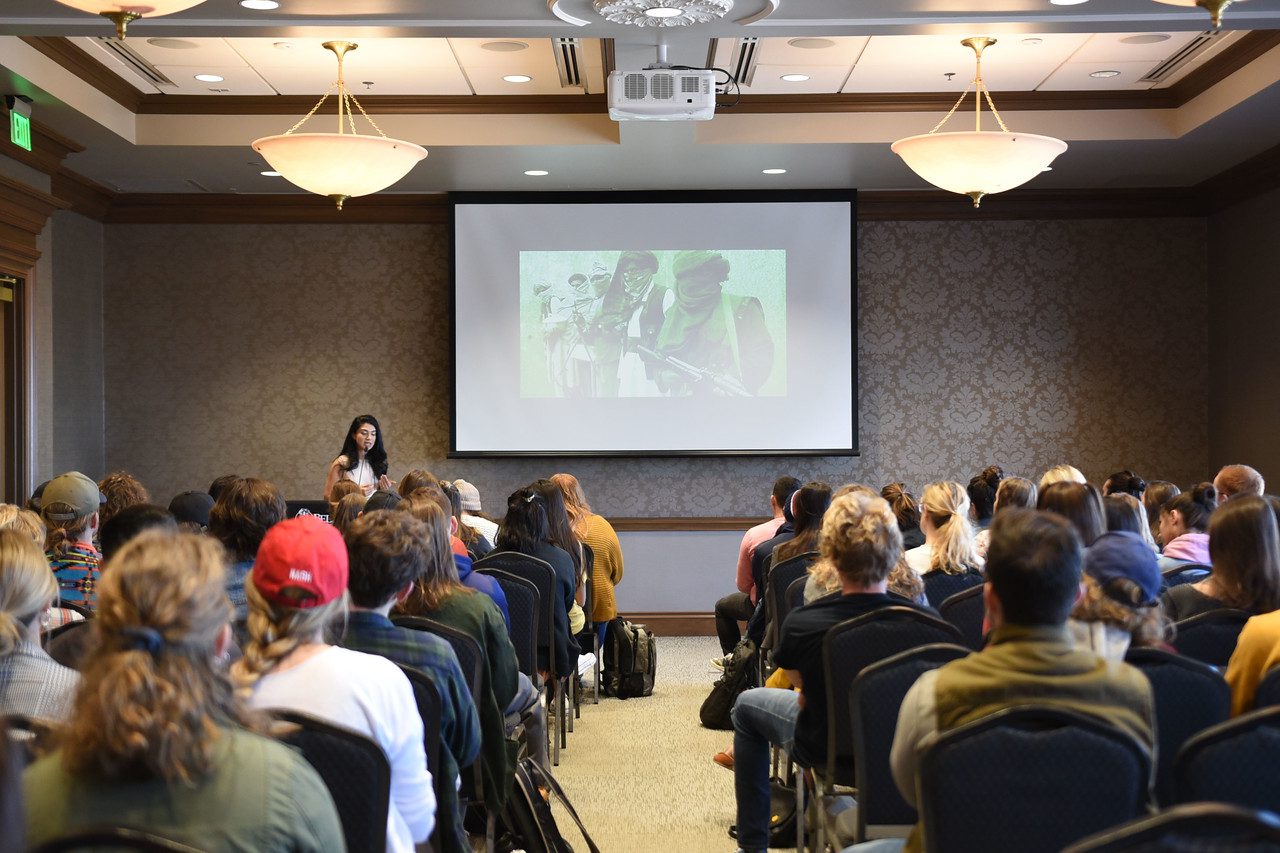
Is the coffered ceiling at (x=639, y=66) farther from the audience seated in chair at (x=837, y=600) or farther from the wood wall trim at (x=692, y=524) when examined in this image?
the audience seated in chair at (x=837, y=600)

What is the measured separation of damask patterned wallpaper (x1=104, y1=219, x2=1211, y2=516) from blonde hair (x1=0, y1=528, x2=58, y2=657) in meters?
6.73

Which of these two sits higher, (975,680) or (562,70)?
(562,70)

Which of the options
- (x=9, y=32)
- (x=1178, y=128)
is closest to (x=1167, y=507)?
(x=1178, y=128)

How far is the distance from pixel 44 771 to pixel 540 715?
295 cm

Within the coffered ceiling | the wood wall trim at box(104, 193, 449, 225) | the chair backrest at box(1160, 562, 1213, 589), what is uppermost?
the coffered ceiling

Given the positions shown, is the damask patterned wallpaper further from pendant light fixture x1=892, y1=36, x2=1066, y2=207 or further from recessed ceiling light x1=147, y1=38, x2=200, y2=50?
pendant light fixture x1=892, y1=36, x2=1066, y2=207

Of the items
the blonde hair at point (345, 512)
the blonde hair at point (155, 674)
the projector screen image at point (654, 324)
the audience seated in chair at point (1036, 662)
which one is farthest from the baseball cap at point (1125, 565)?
the projector screen image at point (654, 324)

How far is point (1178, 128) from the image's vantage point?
24.2 feet

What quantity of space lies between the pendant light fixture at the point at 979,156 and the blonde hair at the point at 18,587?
455 centimetres

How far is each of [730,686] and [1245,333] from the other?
5.05m

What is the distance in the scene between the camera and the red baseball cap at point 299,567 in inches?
86.7

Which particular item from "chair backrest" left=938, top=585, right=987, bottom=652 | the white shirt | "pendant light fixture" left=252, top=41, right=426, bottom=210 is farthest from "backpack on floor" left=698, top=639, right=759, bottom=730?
the white shirt

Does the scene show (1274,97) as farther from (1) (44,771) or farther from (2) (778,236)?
(1) (44,771)

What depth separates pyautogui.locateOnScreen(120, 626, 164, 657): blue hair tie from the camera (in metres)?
1.49
